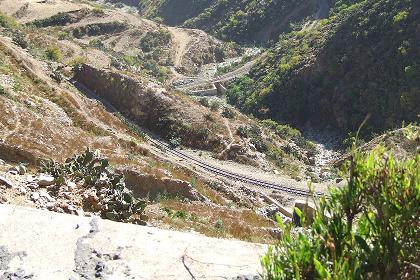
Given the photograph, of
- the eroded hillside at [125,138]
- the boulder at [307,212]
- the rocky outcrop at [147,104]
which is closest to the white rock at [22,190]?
the eroded hillside at [125,138]

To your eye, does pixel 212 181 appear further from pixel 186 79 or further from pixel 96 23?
pixel 96 23

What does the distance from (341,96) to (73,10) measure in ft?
219

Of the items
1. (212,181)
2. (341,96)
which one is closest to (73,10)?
(341,96)

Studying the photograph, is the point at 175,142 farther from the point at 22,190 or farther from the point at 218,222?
the point at 22,190

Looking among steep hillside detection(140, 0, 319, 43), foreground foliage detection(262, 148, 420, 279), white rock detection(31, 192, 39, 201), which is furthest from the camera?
steep hillside detection(140, 0, 319, 43)

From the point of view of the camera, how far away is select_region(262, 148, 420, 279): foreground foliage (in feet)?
23.7

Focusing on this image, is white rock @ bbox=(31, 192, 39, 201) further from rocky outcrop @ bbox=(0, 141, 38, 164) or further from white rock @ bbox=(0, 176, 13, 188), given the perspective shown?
rocky outcrop @ bbox=(0, 141, 38, 164)

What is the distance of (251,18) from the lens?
128 metres

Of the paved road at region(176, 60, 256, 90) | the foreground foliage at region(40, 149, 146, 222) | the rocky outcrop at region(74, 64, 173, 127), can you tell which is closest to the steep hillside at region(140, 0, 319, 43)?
the paved road at region(176, 60, 256, 90)

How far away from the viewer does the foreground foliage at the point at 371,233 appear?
23.7ft

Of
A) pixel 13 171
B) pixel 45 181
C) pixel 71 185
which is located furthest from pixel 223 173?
pixel 45 181

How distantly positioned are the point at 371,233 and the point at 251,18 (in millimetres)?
125050

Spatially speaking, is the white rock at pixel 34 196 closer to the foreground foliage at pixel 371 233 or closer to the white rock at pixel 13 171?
the white rock at pixel 13 171

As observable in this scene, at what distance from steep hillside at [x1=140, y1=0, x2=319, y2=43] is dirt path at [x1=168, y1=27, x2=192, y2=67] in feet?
38.7
